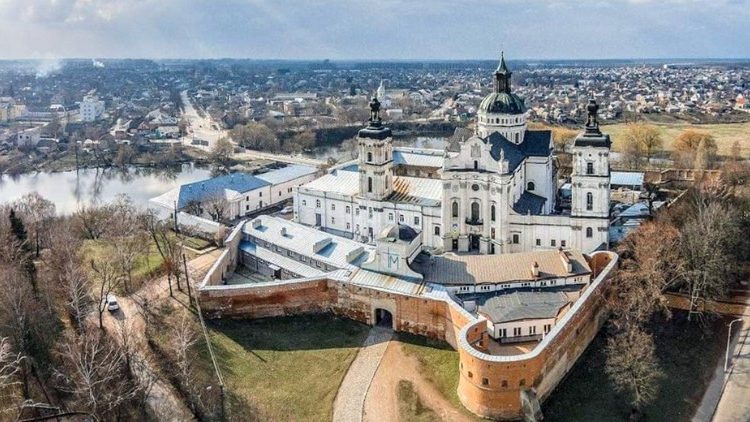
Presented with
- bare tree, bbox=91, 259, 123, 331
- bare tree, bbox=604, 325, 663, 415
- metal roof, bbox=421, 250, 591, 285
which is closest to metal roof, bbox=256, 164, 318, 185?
bare tree, bbox=91, 259, 123, 331

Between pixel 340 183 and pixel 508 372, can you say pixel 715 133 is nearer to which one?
pixel 340 183

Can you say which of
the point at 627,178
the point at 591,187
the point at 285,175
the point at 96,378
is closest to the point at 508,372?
the point at 96,378

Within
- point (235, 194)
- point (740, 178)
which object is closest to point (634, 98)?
point (740, 178)

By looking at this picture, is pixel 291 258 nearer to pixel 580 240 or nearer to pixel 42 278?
pixel 42 278

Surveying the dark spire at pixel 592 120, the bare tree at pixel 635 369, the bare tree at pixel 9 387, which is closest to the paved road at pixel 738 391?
the bare tree at pixel 635 369

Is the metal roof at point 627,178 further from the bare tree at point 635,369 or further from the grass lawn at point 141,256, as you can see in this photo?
the grass lawn at point 141,256

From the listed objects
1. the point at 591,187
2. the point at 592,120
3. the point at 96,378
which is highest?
the point at 592,120
